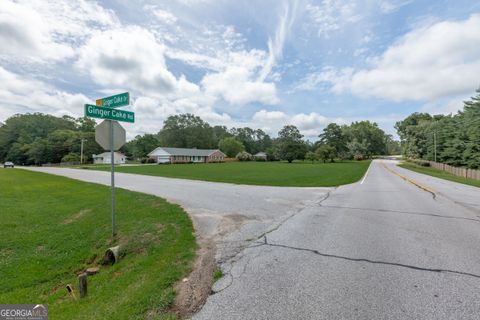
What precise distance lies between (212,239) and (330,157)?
66.0 meters

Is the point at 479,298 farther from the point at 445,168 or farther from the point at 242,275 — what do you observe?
the point at 445,168

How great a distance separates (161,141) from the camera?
84.0 m

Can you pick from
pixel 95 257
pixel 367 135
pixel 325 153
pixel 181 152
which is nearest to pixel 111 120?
pixel 95 257

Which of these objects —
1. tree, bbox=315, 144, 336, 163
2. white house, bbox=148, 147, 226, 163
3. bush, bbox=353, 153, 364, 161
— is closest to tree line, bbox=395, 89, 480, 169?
tree, bbox=315, 144, 336, 163

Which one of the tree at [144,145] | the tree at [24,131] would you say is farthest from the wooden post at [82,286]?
the tree at [24,131]

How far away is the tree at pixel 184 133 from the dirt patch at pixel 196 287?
3224 inches

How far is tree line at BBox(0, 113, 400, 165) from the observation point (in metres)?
64.1

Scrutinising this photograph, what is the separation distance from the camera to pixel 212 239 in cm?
505

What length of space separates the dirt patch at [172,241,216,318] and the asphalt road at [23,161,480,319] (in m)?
0.13

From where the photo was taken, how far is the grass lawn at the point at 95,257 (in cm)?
294

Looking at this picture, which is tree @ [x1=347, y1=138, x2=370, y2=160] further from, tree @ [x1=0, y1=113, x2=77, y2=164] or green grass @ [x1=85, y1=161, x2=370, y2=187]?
tree @ [x1=0, y1=113, x2=77, y2=164]

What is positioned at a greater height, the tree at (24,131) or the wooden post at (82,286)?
the tree at (24,131)

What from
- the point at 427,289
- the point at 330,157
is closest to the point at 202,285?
the point at 427,289

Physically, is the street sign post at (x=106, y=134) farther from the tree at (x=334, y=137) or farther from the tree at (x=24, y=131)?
the tree at (x=24, y=131)
